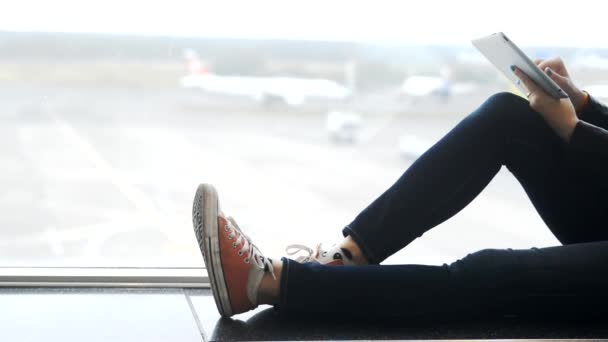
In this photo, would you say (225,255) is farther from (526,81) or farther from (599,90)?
(599,90)

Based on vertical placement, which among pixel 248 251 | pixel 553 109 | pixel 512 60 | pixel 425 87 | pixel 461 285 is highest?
pixel 425 87

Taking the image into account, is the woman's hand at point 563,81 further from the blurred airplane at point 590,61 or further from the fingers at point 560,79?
the blurred airplane at point 590,61

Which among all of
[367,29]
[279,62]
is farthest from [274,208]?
[367,29]

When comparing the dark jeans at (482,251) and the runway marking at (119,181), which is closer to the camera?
the dark jeans at (482,251)

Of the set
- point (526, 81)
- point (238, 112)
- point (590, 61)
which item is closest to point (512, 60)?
point (526, 81)

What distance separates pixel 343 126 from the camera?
2.03 meters

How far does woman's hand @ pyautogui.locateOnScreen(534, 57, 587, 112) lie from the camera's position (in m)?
1.42

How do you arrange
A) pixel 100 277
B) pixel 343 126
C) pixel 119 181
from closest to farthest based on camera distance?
pixel 100 277
pixel 119 181
pixel 343 126

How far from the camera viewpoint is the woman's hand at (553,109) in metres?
1.30

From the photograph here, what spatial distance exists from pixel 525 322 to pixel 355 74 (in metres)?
0.81

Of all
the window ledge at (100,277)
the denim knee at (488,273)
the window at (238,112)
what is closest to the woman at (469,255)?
the denim knee at (488,273)

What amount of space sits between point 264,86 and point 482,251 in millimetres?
819

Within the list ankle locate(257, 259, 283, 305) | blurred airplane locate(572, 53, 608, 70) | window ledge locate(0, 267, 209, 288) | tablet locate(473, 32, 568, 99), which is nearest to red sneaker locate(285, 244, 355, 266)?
ankle locate(257, 259, 283, 305)

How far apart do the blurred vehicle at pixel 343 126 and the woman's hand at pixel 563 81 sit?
637 millimetres
